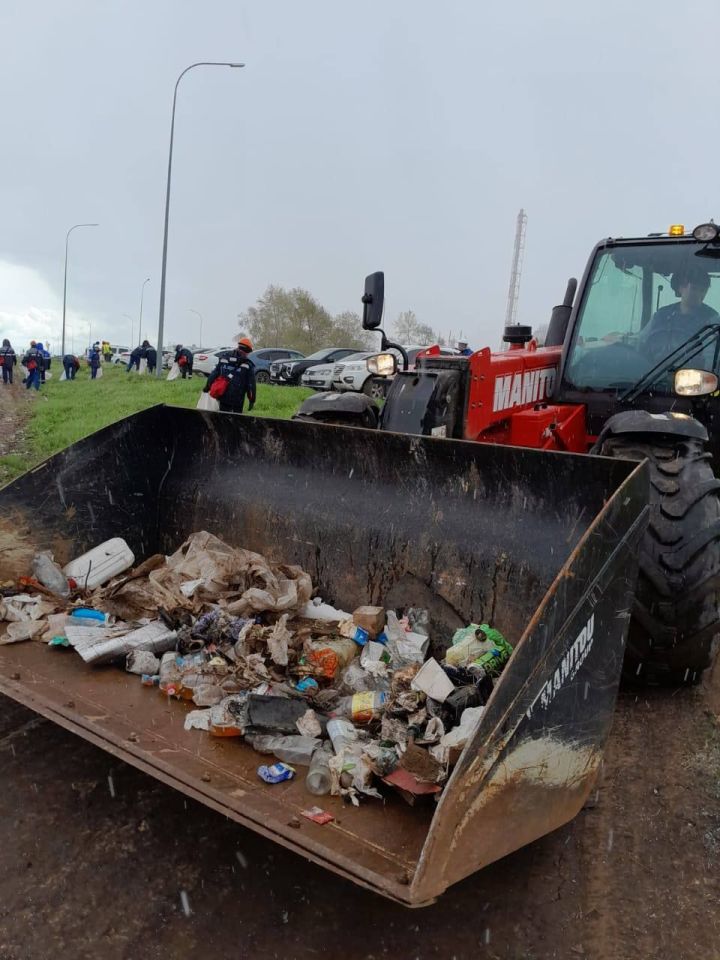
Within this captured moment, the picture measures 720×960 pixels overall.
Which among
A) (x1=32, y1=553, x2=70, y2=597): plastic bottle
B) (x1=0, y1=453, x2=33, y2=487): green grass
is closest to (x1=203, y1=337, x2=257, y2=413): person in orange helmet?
(x1=0, y1=453, x2=33, y2=487): green grass

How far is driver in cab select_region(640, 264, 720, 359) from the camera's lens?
4.79 meters

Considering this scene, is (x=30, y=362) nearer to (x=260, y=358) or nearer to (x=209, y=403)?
(x=260, y=358)

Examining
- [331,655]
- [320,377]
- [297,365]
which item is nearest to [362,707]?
[331,655]

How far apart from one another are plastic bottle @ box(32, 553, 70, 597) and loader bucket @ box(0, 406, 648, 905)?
0.06m

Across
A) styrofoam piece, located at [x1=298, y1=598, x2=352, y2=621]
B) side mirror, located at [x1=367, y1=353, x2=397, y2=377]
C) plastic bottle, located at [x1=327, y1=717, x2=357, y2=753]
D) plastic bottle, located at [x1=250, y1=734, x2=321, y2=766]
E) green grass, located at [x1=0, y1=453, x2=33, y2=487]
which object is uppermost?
side mirror, located at [x1=367, y1=353, x2=397, y2=377]

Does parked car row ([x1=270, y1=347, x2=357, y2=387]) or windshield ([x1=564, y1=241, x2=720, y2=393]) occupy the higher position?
windshield ([x1=564, y1=241, x2=720, y2=393])

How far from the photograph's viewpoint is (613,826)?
3035 mm

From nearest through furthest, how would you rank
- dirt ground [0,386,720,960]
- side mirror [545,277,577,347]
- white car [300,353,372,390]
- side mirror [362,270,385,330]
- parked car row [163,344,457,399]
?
1. dirt ground [0,386,720,960]
2. side mirror [362,270,385,330]
3. side mirror [545,277,577,347]
4. parked car row [163,344,457,399]
5. white car [300,353,372,390]

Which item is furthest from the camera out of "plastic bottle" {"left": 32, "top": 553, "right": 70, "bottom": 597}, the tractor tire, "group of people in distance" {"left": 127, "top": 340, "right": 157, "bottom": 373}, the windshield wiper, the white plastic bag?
"group of people in distance" {"left": 127, "top": 340, "right": 157, "bottom": 373}

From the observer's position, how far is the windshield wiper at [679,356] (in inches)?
184

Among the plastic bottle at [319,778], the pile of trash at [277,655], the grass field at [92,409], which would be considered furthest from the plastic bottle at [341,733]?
the grass field at [92,409]

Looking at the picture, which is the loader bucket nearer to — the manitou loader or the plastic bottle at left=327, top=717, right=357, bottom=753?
the plastic bottle at left=327, top=717, right=357, bottom=753

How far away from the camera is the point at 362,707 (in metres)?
3.11

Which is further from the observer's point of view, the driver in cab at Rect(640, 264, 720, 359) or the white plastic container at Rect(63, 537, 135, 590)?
the driver in cab at Rect(640, 264, 720, 359)
